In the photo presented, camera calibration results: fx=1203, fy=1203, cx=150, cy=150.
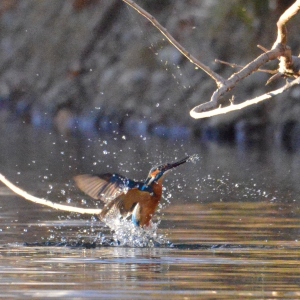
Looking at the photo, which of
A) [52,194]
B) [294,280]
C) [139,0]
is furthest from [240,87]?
[294,280]

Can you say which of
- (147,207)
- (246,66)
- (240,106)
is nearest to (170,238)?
(147,207)

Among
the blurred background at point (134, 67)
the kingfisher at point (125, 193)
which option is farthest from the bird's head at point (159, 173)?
the blurred background at point (134, 67)

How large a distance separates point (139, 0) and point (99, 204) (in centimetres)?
1929

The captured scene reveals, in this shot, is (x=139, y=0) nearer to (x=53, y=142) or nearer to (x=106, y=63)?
(x=106, y=63)

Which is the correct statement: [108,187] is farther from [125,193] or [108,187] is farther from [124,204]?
[124,204]

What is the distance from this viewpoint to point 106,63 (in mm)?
31500

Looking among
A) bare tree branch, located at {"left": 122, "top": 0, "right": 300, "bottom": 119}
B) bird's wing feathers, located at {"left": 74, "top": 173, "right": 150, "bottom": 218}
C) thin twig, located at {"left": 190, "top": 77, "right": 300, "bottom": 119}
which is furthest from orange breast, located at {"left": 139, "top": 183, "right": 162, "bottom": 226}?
thin twig, located at {"left": 190, "top": 77, "right": 300, "bottom": 119}

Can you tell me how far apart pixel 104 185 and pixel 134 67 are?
21488 millimetres

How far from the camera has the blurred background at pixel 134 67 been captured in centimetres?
2611

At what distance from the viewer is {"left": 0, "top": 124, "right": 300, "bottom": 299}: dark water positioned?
21.2 ft

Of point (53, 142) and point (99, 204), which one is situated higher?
point (53, 142)

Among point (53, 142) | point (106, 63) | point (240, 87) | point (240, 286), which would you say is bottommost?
point (240, 286)

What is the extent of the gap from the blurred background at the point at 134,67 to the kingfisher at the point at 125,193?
1326cm

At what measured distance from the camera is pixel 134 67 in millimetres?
30344
